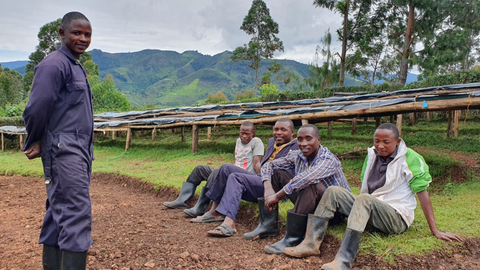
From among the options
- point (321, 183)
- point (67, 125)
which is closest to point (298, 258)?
point (321, 183)

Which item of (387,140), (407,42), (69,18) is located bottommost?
(387,140)

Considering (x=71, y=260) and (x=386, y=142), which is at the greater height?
(x=386, y=142)

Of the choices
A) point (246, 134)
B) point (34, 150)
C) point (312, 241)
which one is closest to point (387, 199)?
point (312, 241)

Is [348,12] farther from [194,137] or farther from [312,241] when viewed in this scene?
[312,241]

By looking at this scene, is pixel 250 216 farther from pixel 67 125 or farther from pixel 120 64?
pixel 120 64

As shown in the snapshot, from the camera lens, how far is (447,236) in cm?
288

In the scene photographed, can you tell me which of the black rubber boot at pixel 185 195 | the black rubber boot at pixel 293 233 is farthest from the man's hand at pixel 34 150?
the black rubber boot at pixel 185 195

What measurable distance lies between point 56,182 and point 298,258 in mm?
2067

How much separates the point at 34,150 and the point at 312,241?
91.1 inches

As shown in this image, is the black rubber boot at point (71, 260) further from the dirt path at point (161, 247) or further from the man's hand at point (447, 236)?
the man's hand at point (447, 236)

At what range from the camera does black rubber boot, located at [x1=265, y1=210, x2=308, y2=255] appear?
124 inches

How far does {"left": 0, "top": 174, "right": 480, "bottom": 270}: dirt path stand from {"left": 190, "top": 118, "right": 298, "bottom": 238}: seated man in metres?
0.14

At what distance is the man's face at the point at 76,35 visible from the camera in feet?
7.47

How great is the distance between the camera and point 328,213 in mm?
3002
